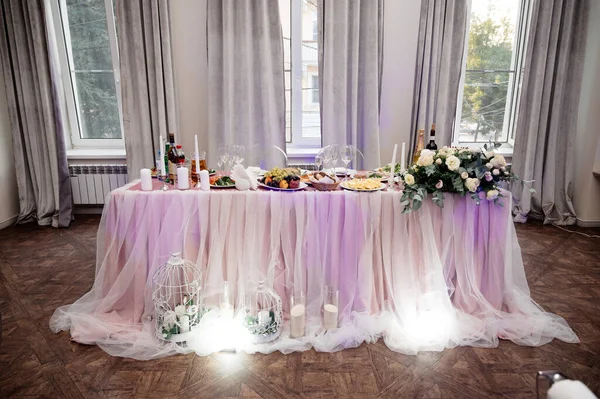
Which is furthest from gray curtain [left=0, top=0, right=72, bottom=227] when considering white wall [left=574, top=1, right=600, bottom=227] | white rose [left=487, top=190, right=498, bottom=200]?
white wall [left=574, top=1, right=600, bottom=227]

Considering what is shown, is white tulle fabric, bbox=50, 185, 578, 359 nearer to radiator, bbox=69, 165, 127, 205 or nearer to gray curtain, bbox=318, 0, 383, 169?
gray curtain, bbox=318, 0, 383, 169

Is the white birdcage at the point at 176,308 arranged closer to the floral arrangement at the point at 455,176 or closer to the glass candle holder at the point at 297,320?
the glass candle holder at the point at 297,320

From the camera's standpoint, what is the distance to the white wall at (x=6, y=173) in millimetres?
3619

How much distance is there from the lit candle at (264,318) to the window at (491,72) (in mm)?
3356

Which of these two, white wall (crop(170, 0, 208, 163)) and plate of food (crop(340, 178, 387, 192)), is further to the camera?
white wall (crop(170, 0, 208, 163))

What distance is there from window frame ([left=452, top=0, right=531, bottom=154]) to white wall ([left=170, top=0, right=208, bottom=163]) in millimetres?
2735

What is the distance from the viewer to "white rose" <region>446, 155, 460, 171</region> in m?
1.83

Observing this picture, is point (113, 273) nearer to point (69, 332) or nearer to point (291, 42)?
point (69, 332)

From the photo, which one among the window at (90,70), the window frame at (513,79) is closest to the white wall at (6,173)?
the window at (90,70)

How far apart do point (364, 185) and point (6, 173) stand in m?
3.81

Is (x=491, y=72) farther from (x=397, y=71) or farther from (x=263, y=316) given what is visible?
(x=263, y=316)

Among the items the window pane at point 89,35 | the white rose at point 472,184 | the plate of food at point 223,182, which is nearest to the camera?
the white rose at point 472,184

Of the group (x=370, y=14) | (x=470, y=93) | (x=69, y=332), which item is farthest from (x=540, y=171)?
(x=69, y=332)

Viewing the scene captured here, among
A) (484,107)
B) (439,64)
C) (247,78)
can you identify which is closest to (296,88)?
(247,78)
